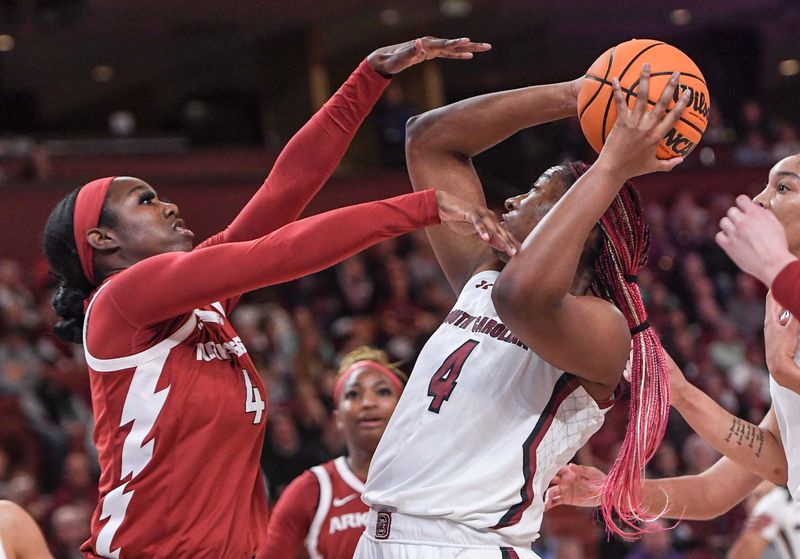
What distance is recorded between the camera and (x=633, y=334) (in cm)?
306

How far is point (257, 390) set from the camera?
10.6ft

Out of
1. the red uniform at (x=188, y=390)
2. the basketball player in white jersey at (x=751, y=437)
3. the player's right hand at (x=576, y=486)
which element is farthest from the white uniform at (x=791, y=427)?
the red uniform at (x=188, y=390)

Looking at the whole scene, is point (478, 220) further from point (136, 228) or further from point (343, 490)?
point (343, 490)

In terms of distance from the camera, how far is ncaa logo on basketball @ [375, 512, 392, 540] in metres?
3.07

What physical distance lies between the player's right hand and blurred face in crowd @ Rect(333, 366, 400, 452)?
1597 millimetres

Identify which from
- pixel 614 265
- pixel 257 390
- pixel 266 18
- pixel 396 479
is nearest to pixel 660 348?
pixel 614 265

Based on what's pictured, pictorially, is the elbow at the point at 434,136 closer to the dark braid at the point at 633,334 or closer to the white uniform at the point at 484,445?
the dark braid at the point at 633,334

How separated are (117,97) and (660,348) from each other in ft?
52.7

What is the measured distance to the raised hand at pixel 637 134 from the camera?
8.66 ft

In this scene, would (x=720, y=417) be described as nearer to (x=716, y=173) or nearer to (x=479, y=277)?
(x=479, y=277)

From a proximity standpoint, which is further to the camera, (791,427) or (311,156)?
(791,427)

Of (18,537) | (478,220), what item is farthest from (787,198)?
(18,537)

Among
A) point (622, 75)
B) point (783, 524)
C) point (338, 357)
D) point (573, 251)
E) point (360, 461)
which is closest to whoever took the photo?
point (573, 251)

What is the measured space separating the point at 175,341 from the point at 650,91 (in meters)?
1.43
